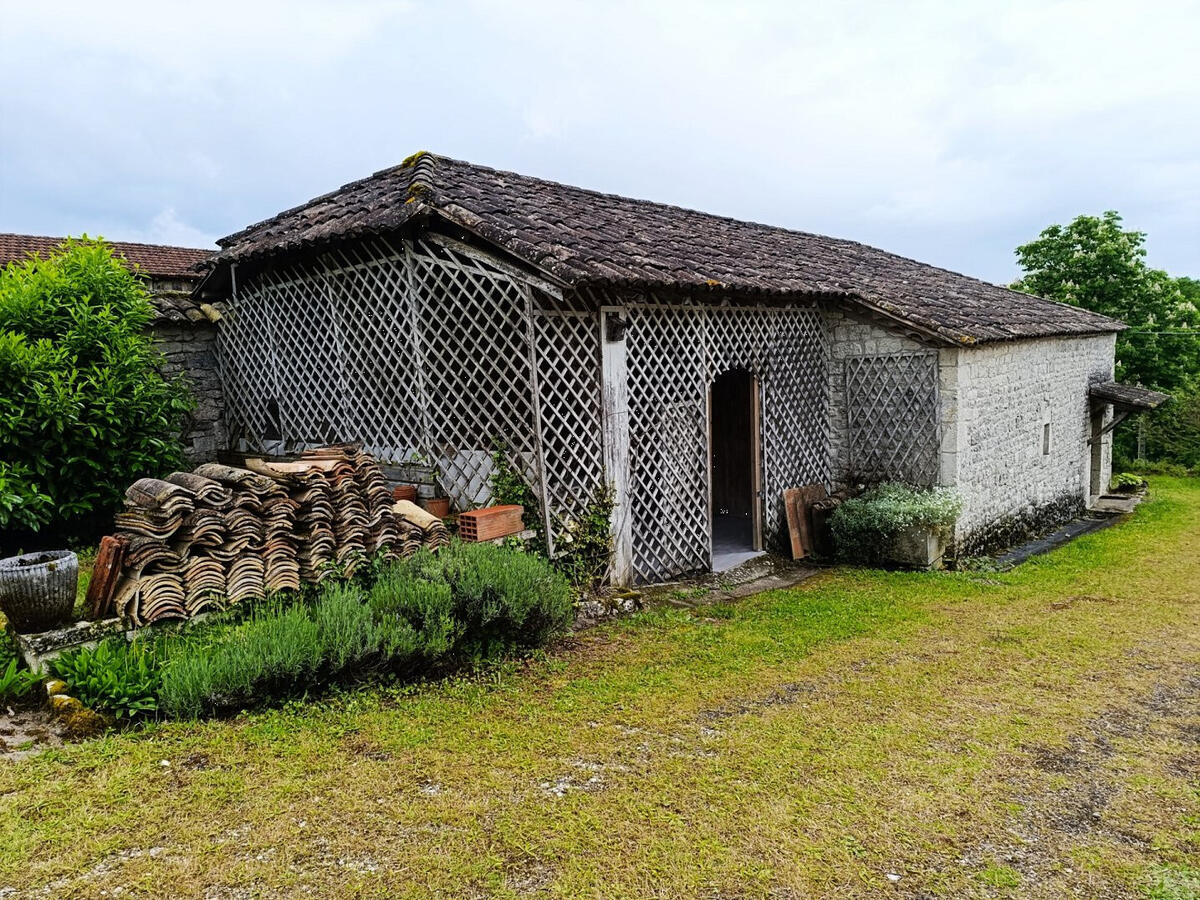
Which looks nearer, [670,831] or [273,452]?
[670,831]

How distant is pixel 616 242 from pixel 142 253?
1754cm

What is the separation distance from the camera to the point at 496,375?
7457 mm

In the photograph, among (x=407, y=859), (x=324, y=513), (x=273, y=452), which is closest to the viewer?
(x=407, y=859)

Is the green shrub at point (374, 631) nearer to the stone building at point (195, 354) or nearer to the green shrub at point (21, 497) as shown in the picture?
the green shrub at point (21, 497)

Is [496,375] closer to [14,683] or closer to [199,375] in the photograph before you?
[14,683]

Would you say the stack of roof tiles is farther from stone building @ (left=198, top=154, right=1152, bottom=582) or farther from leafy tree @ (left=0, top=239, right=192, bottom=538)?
leafy tree @ (left=0, top=239, right=192, bottom=538)

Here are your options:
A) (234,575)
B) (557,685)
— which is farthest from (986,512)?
(234,575)

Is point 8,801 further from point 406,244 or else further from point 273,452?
point 273,452

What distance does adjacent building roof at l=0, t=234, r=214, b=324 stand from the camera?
9.72 meters

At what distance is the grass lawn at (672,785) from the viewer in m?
3.37

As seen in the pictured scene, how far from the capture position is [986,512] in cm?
1062

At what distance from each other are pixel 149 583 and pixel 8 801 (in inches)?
64.3

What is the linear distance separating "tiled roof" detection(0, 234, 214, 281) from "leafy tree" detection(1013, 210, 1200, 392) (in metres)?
22.9

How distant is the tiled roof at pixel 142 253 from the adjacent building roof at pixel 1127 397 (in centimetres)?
1748
